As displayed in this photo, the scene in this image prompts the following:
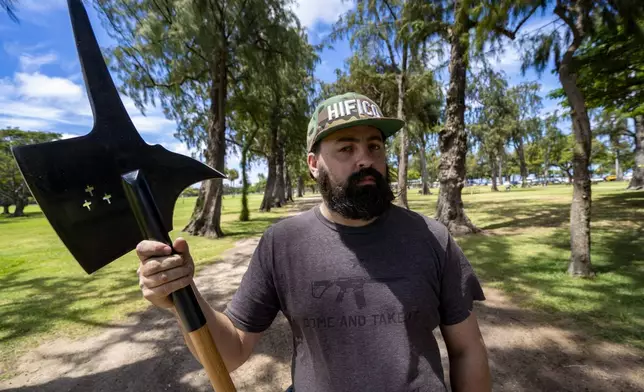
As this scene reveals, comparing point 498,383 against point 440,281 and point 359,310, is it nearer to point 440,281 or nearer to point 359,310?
point 440,281

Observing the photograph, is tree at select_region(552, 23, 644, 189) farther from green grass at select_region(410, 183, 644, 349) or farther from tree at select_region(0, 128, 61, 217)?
tree at select_region(0, 128, 61, 217)

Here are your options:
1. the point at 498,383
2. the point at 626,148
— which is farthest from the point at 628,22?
the point at 626,148

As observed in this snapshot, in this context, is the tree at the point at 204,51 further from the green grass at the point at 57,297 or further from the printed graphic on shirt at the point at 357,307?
the printed graphic on shirt at the point at 357,307

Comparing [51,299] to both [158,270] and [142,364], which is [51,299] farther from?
[158,270]

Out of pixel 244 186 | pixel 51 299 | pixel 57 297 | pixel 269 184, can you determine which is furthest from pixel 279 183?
pixel 51 299

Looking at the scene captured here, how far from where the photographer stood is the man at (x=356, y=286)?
1.20 m

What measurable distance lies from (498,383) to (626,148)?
4786 centimetres

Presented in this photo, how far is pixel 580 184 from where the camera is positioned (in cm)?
494

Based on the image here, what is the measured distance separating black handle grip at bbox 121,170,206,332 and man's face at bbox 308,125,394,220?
2.41 feet

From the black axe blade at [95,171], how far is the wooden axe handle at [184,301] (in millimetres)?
91

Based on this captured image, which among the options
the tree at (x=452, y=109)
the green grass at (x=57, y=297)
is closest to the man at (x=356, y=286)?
the green grass at (x=57, y=297)

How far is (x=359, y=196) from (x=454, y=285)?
22.7 inches

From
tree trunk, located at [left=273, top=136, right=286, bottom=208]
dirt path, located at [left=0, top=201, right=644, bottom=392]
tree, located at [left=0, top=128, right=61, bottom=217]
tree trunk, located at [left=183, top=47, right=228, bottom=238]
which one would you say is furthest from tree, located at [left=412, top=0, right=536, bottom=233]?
tree, located at [left=0, top=128, right=61, bottom=217]

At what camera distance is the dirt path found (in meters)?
2.65
